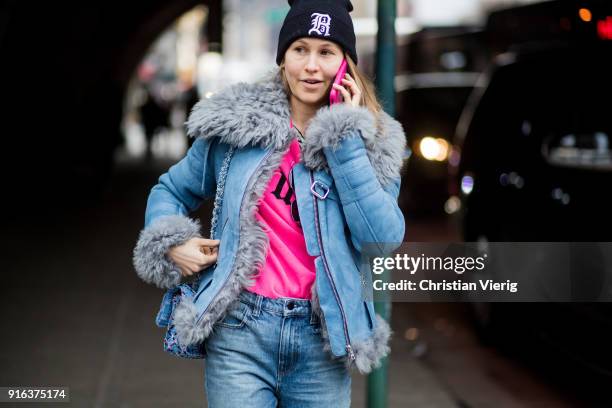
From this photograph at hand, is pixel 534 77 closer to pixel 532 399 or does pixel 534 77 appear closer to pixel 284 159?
pixel 532 399

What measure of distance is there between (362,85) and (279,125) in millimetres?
283

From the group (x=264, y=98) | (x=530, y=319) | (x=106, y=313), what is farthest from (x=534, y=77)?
(x=264, y=98)

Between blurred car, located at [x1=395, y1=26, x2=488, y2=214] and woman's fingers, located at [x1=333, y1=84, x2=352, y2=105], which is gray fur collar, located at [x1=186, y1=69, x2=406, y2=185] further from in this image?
blurred car, located at [x1=395, y1=26, x2=488, y2=214]

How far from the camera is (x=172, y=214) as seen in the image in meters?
2.64

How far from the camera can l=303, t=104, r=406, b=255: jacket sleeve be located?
2.40 meters

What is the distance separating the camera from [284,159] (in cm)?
256

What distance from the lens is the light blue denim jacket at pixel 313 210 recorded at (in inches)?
95.3

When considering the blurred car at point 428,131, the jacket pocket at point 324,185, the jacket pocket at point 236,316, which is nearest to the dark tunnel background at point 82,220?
the blurred car at point 428,131

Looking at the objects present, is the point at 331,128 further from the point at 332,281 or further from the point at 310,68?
the point at 332,281

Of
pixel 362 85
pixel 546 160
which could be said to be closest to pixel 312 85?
pixel 362 85

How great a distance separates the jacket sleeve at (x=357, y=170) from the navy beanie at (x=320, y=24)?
0.21 metres

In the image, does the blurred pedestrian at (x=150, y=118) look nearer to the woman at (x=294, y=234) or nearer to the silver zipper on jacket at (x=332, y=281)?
the woman at (x=294, y=234)

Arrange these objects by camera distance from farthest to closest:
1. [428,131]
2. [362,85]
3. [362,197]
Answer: [428,131], [362,85], [362,197]

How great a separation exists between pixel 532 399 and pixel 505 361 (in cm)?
84
